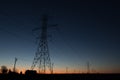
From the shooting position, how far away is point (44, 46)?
127ft

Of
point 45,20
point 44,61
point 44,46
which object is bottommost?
point 44,61

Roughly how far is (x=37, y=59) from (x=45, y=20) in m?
8.55

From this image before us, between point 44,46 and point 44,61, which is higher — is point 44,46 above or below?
above
